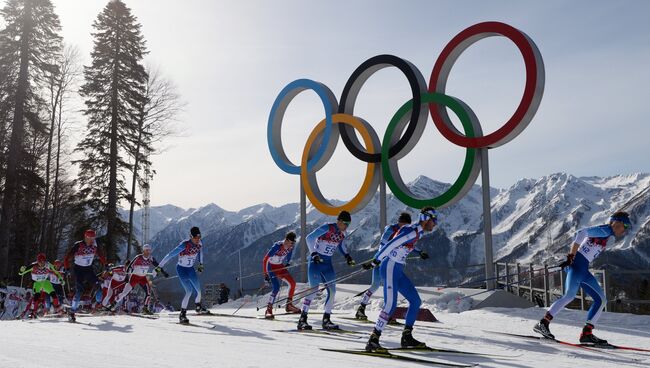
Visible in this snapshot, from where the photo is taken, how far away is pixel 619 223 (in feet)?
30.8

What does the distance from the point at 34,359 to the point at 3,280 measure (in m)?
21.7

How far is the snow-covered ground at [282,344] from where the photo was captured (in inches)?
261

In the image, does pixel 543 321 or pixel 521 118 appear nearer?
pixel 543 321

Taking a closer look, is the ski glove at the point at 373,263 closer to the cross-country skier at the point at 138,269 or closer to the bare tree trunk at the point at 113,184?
the cross-country skier at the point at 138,269

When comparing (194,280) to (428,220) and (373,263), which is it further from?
(428,220)

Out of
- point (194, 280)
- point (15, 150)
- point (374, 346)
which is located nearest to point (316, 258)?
point (374, 346)

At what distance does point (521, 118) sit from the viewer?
16750mm

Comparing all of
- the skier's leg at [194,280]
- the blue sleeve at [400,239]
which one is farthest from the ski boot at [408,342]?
the skier's leg at [194,280]

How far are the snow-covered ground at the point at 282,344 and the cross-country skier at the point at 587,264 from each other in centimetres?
69

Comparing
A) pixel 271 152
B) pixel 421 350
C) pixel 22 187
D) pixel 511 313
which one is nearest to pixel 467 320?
pixel 511 313

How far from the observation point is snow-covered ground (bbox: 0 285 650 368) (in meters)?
6.62

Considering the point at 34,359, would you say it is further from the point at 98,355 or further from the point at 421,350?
the point at 421,350

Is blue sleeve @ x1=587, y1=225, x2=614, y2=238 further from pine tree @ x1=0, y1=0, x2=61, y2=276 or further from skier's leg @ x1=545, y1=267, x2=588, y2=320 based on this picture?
pine tree @ x1=0, y1=0, x2=61, y2=276

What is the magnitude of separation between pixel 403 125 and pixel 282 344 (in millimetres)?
13134
